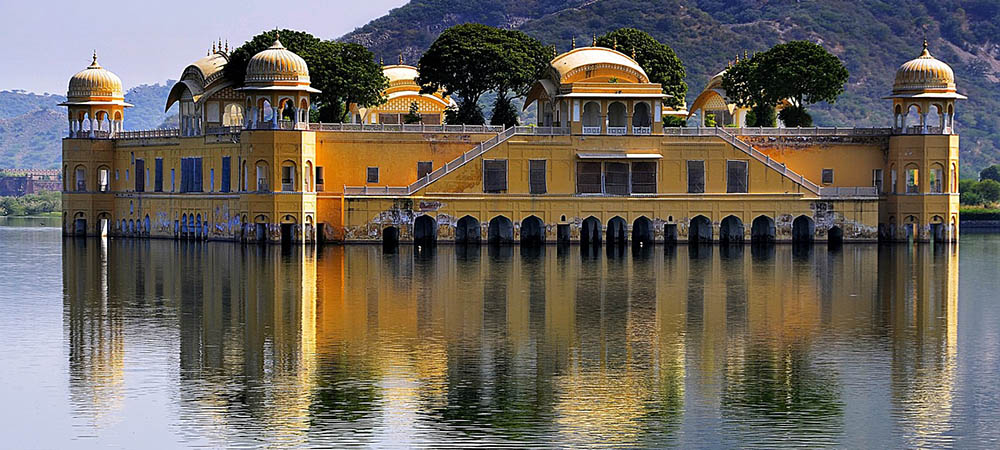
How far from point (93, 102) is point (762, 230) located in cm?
2957

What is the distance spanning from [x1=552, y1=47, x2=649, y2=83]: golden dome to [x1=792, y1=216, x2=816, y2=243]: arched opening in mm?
8266

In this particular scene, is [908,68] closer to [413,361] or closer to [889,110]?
[413,361]

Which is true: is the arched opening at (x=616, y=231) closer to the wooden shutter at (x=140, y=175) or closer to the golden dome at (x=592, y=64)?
the golden dome at (x=592, y=64)

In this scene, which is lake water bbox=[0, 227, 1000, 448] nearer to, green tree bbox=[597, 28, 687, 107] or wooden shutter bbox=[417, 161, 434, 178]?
wooden shutter bbox=[417, 161, 434, 178]

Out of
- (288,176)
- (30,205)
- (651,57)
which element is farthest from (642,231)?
(30,205)

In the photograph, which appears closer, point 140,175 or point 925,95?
point 925,95

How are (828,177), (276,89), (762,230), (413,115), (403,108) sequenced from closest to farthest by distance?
(276,89) < (762,230) < (828,177) < (413,115) < (403,108)

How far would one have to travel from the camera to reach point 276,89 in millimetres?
59312

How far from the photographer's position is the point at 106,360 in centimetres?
2703

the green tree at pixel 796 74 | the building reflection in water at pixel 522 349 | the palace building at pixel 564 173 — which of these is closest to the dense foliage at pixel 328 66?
the palace building at pixel 564 173

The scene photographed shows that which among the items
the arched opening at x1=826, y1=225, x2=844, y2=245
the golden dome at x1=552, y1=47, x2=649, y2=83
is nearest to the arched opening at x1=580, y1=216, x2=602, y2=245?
the golden dome at x1=552, y1=47, x2=649, y2=83

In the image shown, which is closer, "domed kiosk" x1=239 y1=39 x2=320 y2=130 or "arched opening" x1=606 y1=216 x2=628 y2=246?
"domed kiosk" x1=239 y1=39 x2=320 y2=130

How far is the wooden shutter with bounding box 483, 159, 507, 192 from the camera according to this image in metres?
60.4

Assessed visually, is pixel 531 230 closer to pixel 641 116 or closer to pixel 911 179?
pixel 641 116
